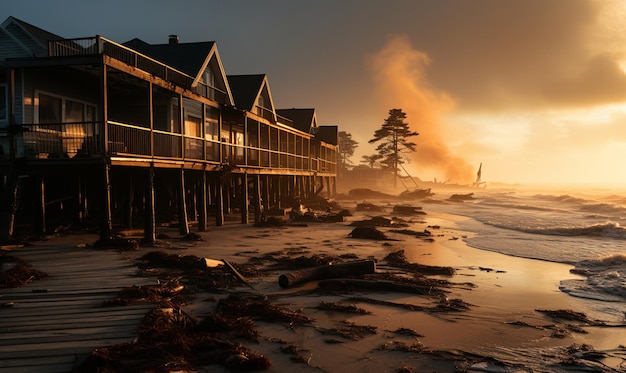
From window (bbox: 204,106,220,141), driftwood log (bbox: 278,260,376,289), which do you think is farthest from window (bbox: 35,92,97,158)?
driftwood log (bbox: 278,260,376,289)

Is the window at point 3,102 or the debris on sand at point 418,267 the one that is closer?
the debris on sand at point 418,267

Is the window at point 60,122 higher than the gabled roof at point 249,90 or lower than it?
lower

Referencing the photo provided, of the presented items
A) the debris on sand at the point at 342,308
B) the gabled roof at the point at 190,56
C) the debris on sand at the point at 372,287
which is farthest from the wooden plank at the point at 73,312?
the gabled roof at the point at 190,56

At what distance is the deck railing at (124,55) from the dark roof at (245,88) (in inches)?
163

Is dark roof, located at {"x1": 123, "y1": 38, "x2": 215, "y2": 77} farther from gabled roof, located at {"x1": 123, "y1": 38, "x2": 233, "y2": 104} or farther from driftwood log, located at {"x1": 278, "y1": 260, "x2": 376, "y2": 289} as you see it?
driftwood log, located at {"x1": 278, "y1": 260, "x2": 376, "y2": 289}

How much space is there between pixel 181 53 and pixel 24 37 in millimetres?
8242

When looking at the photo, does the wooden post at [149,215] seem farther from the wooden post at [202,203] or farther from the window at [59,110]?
the wooden post at [202,203]

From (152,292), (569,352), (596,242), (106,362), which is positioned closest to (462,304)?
(569,352)

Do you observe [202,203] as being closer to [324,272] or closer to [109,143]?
[109,143]

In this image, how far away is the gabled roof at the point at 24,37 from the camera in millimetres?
17922

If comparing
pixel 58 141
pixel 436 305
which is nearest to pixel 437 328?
pixel 436 305

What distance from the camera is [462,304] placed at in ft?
29.4

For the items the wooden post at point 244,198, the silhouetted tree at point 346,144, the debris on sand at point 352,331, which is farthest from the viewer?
the silhouetted tree at point 346,144

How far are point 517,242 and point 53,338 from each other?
20036 millimetres
